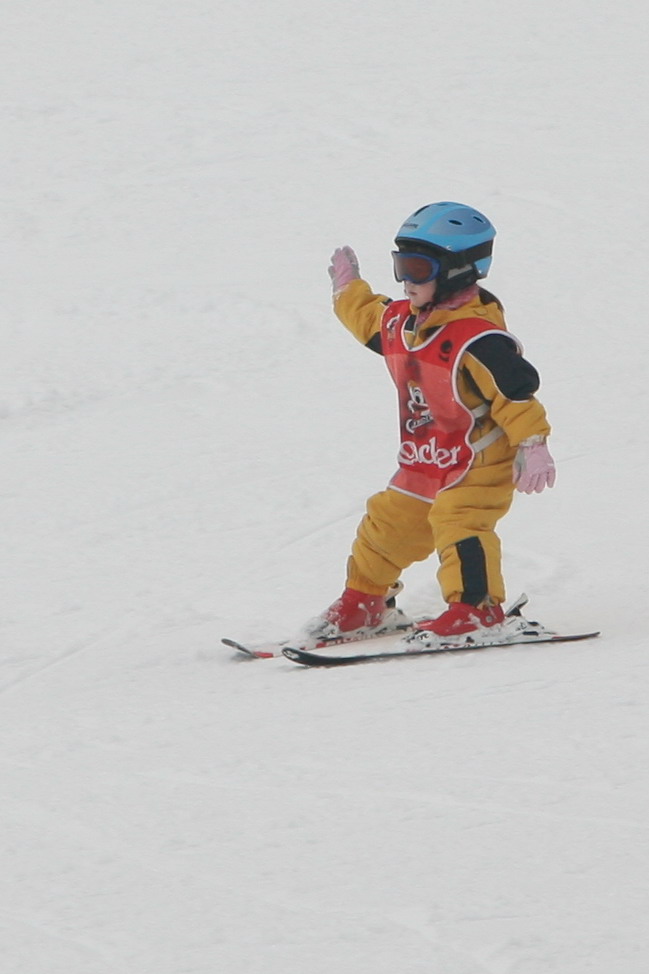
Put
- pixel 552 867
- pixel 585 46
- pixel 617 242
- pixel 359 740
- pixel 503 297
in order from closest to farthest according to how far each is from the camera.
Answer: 1. pixel 552 867
2. pixel 359 740
3. pixel 503 297
4. pixel 617 242
5. pixel 585 46

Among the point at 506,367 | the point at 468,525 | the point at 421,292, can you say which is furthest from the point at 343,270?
the point at 468,525

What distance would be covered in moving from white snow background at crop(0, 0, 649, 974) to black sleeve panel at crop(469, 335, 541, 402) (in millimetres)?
873

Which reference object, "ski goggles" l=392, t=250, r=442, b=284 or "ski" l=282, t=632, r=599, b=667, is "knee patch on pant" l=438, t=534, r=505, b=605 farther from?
"ski goggles" l=392, t=250, r=442, b=284

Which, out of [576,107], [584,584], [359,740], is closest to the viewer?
[359,740]

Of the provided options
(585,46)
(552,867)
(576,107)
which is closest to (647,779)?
(552,867)

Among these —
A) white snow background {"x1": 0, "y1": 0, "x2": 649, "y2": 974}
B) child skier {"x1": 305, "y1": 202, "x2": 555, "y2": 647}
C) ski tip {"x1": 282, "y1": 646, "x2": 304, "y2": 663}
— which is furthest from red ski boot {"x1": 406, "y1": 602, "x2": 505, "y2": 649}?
ski tip {"x1": 282, "y1": 646, "x2": 304, "y2": 663}

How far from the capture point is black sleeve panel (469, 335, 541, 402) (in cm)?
483

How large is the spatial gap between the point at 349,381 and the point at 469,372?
4.33 m

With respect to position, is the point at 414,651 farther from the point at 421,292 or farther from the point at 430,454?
the point at 421,292

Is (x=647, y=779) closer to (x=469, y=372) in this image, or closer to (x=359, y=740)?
(x=359, y=740)

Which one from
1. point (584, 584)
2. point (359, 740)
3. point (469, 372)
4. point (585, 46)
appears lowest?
point (584, 584)

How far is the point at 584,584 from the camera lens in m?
5.96

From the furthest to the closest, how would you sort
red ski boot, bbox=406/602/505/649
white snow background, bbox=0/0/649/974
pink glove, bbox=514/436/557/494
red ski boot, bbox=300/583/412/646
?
red ski boot, bbox=300/583/412/646 → red ski boot, bbox=406/602/505/649 → pink glove, bbox=514/436/557/494 → white snow background, bbox=0/0/649/974

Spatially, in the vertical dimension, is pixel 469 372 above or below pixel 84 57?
below
